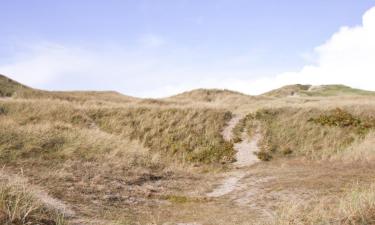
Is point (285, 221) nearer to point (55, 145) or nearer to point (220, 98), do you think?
point (55, 145)

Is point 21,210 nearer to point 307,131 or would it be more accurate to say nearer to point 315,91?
point 307,131

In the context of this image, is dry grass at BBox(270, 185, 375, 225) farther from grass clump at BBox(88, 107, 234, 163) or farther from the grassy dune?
grass clump at BBox(88, 107, 234, 163)

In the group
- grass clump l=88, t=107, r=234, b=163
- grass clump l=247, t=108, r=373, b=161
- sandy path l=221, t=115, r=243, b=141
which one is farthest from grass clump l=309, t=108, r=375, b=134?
grass clump l=88, t=107, r=234, b=163

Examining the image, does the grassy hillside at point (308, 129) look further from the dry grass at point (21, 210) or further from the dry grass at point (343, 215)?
the dry grass at point (21, 210)

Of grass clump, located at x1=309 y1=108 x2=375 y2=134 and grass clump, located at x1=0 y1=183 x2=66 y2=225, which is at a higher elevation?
grass clump, located at x1=309 y1=108 x2=375 y2=134

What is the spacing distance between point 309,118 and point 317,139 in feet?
10.2

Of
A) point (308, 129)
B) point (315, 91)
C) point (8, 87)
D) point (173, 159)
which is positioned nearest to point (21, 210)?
point (173, 159)

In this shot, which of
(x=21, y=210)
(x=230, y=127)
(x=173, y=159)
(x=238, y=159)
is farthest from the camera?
(x=230, y=127)

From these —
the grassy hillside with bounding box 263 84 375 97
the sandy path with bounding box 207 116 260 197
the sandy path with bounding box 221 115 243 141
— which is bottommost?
the sandy path with bounding box 207 116 260 197

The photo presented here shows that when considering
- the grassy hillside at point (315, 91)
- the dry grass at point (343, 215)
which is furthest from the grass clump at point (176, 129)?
the grassy hillside at point (315, 91)

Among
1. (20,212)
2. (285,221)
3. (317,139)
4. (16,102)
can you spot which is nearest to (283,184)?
(285,221)

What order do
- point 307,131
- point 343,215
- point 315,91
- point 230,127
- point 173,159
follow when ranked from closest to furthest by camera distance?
point 343,215
point 173,159
point 307,131
point 230,127
point 315,91

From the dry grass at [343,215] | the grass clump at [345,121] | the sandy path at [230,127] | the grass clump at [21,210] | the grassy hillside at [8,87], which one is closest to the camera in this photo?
the grass clump at [21,210]

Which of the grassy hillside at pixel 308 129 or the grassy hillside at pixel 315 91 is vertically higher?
the grassy hillside at pixel 315 91
